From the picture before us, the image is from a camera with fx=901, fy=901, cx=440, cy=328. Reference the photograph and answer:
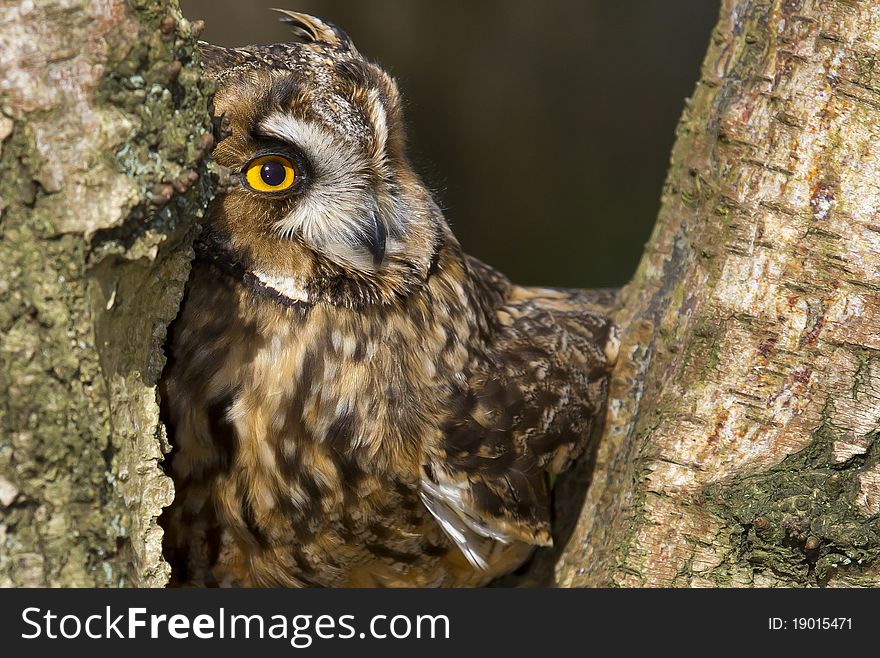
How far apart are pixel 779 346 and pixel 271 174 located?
1.00 meters

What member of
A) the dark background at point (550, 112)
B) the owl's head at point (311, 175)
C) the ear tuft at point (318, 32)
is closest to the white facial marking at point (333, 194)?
the owl's head at point (311, 175)

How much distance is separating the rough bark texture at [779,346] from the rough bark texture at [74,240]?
1.03 m

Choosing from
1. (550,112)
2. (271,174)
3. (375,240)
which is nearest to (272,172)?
(271,174)

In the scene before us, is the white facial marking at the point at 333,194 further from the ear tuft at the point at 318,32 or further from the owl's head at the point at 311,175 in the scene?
the ear tuft at the point at 318,32

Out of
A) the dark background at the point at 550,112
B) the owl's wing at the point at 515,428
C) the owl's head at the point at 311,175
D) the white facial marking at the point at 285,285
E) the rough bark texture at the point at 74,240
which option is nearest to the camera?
the rough bark texture at the point at 74,240

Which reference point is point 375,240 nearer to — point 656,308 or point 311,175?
point 311,175

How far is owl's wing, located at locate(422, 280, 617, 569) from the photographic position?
6.23 ft

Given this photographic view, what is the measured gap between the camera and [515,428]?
6.50 feet

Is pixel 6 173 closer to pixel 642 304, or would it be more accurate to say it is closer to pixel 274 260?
pixel 274 260

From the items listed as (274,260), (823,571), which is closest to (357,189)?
(274,260)

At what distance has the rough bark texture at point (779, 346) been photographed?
1.65 m

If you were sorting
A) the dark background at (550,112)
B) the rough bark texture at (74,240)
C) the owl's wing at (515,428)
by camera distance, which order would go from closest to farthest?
the rough bark texture at (74,240)
the owl's wing at (515,428)
the dark background at (550,112)

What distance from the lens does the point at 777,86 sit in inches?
67.4

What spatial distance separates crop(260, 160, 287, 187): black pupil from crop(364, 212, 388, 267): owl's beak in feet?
0.65
